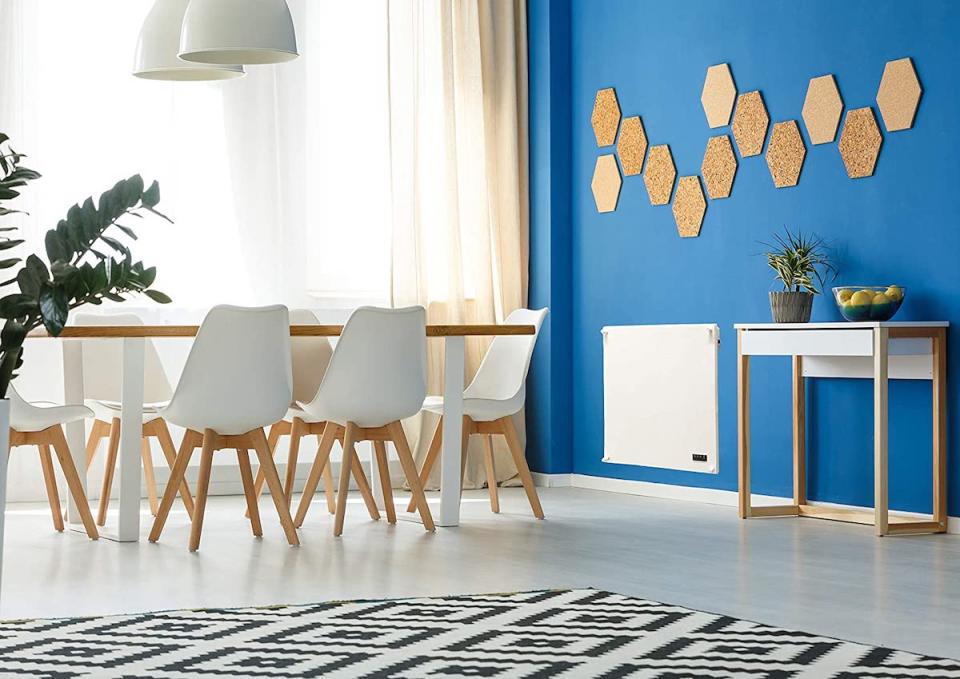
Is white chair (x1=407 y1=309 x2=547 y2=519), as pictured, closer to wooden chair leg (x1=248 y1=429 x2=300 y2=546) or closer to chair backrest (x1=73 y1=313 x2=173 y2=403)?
wooden chair leg (x1=248 y1=429 x2=300 y2=546)

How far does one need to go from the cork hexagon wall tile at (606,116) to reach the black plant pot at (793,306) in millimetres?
1703

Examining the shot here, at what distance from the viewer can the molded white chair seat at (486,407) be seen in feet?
17.4

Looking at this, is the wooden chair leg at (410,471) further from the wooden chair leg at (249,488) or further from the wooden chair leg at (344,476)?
the wooden chair leg at (249,488)

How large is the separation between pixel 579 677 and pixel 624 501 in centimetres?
349

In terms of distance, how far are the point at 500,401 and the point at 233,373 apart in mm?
1178

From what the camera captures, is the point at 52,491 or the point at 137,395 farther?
the point at 52,491

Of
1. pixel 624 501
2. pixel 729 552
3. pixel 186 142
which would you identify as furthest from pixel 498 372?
pixel 186 142

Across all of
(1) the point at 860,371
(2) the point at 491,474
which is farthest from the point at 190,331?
(1) the point at 860,371

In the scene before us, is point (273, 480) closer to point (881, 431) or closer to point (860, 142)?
point (881, 431)

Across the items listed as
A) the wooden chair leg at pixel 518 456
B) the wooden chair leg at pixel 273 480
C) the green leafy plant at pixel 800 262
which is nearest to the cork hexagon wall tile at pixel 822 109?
the green leafy plant at pixel 800 262

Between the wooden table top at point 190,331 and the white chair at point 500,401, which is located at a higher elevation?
the wooden table top at point 190,331

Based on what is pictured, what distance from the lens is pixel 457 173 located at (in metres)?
6.92

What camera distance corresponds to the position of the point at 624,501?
6133mm

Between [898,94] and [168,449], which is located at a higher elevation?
[898,94]
